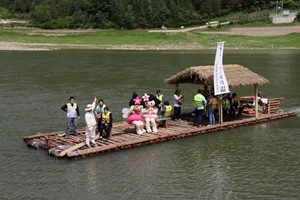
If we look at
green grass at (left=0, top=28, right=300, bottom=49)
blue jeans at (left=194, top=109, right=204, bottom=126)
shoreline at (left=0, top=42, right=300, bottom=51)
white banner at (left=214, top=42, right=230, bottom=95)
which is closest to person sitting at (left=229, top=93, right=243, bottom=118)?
white banner at (left=214, top=42, right=230, bottom=95)

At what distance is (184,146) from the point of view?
1930 cm

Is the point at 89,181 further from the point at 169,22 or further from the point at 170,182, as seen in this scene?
the point at 169,22

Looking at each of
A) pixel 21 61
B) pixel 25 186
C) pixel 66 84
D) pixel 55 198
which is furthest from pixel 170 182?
pixel 21 61

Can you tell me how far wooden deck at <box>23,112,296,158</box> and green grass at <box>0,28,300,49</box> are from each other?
64156mm

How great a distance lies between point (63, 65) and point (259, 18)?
251 feet

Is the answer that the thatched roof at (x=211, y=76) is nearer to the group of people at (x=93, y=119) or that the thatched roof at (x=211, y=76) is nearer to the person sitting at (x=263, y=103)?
the person sitting at (x=263, y=103)

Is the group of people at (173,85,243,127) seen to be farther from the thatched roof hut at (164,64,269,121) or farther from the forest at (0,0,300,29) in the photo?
the forest at (0,0,300,29)

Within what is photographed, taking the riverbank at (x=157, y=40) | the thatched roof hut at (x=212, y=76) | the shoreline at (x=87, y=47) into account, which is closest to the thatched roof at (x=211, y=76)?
the thatched roof hut at (x=212, y=76)

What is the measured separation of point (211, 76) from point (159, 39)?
241 feet

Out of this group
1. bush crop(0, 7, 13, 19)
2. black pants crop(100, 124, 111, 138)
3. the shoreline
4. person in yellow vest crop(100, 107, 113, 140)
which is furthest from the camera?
bush crop(0, 7, 13, 19)

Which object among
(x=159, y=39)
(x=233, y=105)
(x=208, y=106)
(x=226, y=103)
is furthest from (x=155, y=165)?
(x=159, y=39)

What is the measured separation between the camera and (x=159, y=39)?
94.6 meters

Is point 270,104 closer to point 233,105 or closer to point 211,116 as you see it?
point 233,105

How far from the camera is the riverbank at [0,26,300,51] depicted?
279ft
